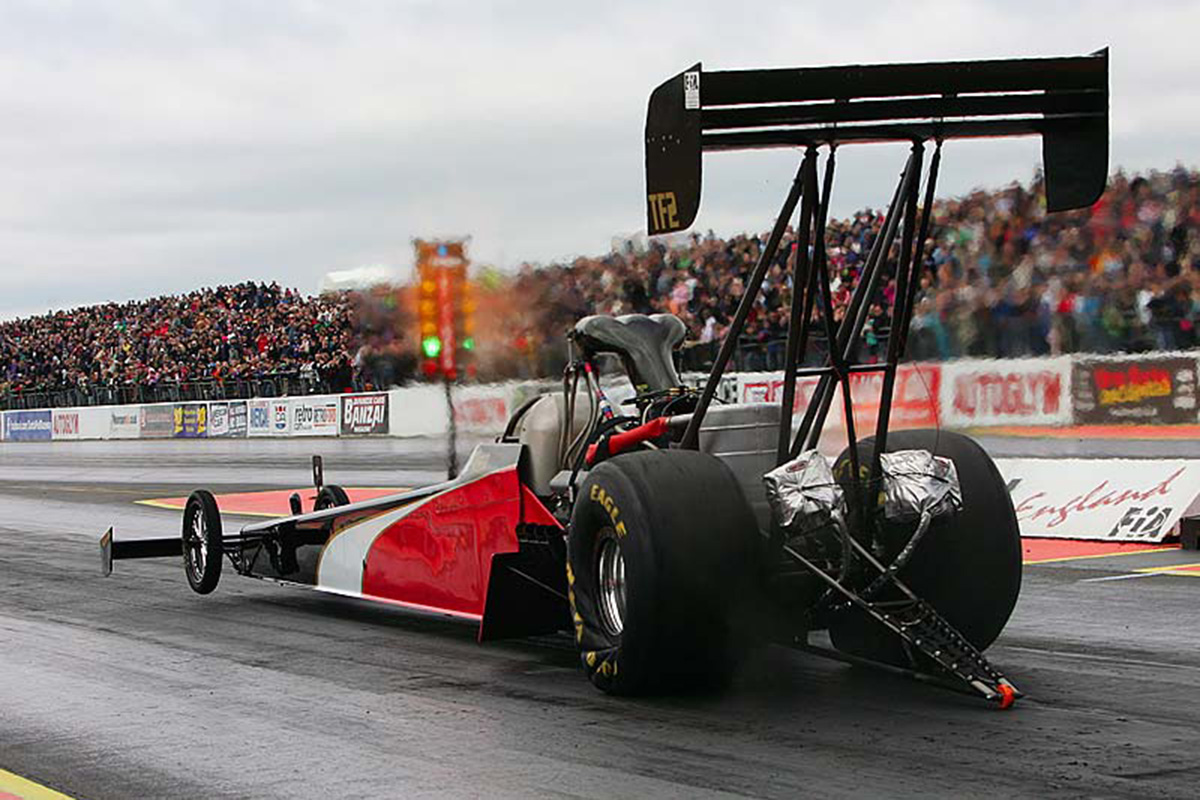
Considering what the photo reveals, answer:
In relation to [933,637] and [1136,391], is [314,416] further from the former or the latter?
[933,637]

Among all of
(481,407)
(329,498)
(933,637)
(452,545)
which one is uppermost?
(481,407)

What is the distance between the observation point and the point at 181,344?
44812mm

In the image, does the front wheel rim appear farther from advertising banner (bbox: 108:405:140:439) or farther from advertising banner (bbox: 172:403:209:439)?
advertising banner (bbox: 108:405:140:439)

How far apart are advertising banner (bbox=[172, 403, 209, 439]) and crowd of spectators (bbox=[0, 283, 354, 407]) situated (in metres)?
0.77

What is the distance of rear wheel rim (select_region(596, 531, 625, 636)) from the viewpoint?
6.80m

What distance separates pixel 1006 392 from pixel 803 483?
5.71 m

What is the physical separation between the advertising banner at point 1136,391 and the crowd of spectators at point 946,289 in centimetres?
82

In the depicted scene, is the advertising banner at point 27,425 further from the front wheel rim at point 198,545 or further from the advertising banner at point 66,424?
the front wheel rim at point 198,545

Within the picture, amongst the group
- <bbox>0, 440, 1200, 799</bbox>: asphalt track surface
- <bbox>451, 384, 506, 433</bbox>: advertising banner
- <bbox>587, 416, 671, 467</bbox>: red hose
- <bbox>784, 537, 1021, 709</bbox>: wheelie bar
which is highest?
<bbox>451, 384, 506, 433</bbox>: advertising banner

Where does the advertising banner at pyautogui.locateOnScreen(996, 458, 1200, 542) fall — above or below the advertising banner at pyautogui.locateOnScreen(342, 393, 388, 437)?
below

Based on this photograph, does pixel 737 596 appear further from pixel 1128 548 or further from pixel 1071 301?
pixel 1071 301

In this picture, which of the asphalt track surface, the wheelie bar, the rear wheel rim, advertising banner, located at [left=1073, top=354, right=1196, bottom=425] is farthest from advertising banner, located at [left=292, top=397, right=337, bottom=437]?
the wheelie bar

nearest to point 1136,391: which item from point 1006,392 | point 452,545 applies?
point 1006,392

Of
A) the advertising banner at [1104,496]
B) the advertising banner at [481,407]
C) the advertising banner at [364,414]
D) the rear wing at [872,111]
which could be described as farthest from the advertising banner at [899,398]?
the advertising banner at [364,414]
